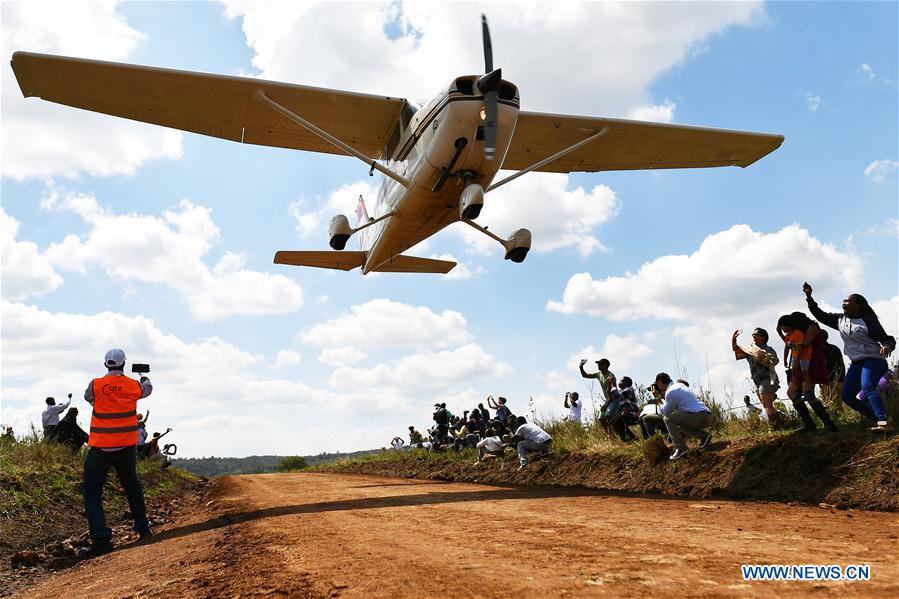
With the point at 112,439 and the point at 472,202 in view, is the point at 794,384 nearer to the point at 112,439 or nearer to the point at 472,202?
the point at 472,202

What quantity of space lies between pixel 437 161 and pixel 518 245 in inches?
86.7

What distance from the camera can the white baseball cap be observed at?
6.55 m

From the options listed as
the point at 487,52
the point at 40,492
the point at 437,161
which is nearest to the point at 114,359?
the point at 40,492

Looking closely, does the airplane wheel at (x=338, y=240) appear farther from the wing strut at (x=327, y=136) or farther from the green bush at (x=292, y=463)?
the green bush at (x=292, y=463)

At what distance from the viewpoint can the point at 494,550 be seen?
12.1 ft

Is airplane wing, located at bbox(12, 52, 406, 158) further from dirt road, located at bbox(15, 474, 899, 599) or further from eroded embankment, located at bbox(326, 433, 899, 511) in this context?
dirt road, located at bbox(15, 474, 899, 599)

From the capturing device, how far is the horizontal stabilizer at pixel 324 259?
52.4ft

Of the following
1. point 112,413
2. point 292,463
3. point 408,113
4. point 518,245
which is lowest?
point 292,463

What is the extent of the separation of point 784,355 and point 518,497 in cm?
368

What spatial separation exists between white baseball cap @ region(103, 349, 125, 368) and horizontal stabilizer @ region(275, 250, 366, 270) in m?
9.40

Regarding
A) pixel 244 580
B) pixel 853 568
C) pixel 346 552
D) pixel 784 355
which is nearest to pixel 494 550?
pixel 346 552

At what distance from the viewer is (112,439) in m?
6.29

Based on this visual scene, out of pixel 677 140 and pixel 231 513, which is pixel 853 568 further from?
pixel 677 140

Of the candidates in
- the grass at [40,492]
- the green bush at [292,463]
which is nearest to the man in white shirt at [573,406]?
the grass at [40,492]
